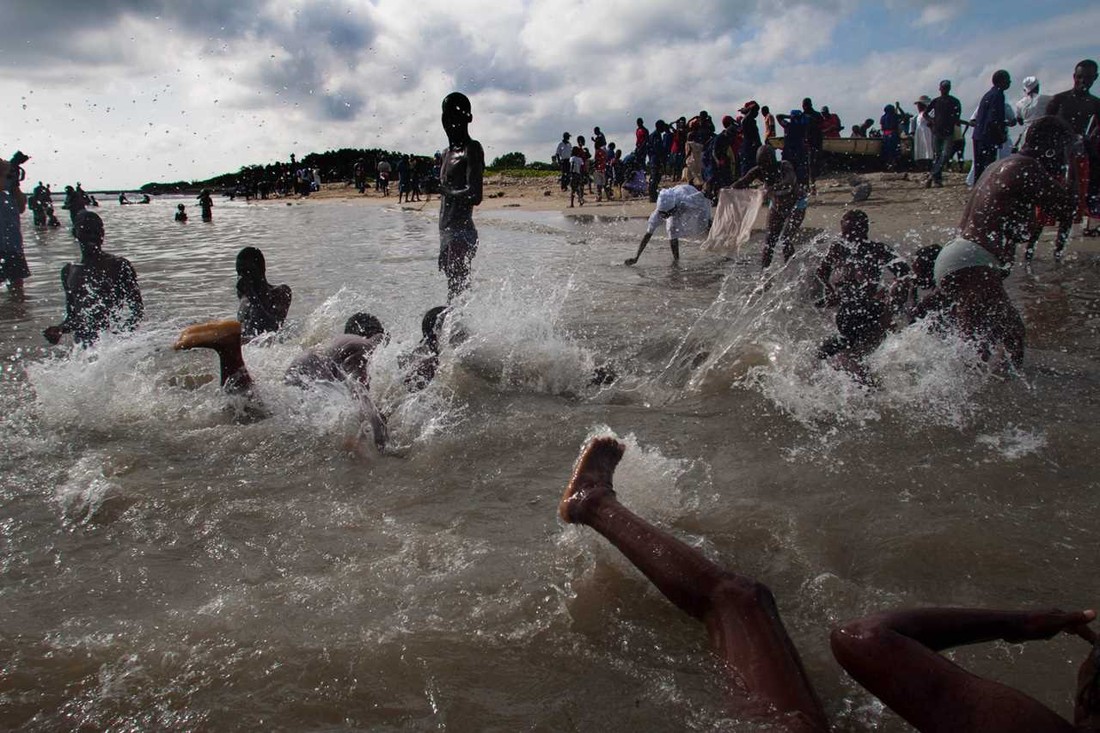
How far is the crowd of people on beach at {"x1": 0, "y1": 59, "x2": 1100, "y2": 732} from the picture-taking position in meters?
1.72

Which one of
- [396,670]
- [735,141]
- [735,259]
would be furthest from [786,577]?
[735,141]

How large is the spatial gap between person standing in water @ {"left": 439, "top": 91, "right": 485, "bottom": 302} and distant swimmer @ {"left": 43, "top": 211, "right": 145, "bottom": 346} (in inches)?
102

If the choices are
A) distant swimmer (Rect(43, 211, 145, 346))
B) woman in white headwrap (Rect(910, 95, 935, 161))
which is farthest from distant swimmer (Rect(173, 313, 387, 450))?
woman in white headwrap (Rect(910, 95, 935, 161))

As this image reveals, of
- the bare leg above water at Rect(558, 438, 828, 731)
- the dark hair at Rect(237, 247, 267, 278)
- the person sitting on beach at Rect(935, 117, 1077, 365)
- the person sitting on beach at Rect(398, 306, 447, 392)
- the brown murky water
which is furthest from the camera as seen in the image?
the dark hair at Rect(237, 247, 267, 278)

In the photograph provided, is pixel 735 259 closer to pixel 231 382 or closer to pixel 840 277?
pixel 840 277

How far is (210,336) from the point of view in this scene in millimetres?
4305

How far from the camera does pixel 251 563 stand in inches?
113

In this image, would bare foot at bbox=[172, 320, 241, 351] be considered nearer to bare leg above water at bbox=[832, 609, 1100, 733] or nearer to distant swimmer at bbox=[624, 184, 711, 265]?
bare leg above water at bbox=[832, 609, 1100, 733]

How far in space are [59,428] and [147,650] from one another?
275 centimetres

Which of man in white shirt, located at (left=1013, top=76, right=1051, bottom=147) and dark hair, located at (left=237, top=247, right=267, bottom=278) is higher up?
man in white shirt, located at (left=1013, top=76, right=1051, bottom=147)

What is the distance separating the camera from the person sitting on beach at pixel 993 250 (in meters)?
4.67

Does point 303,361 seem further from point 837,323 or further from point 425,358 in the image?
point 837,323

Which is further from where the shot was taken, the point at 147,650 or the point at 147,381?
the point at 147,381

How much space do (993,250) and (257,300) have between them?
5.24 meters
